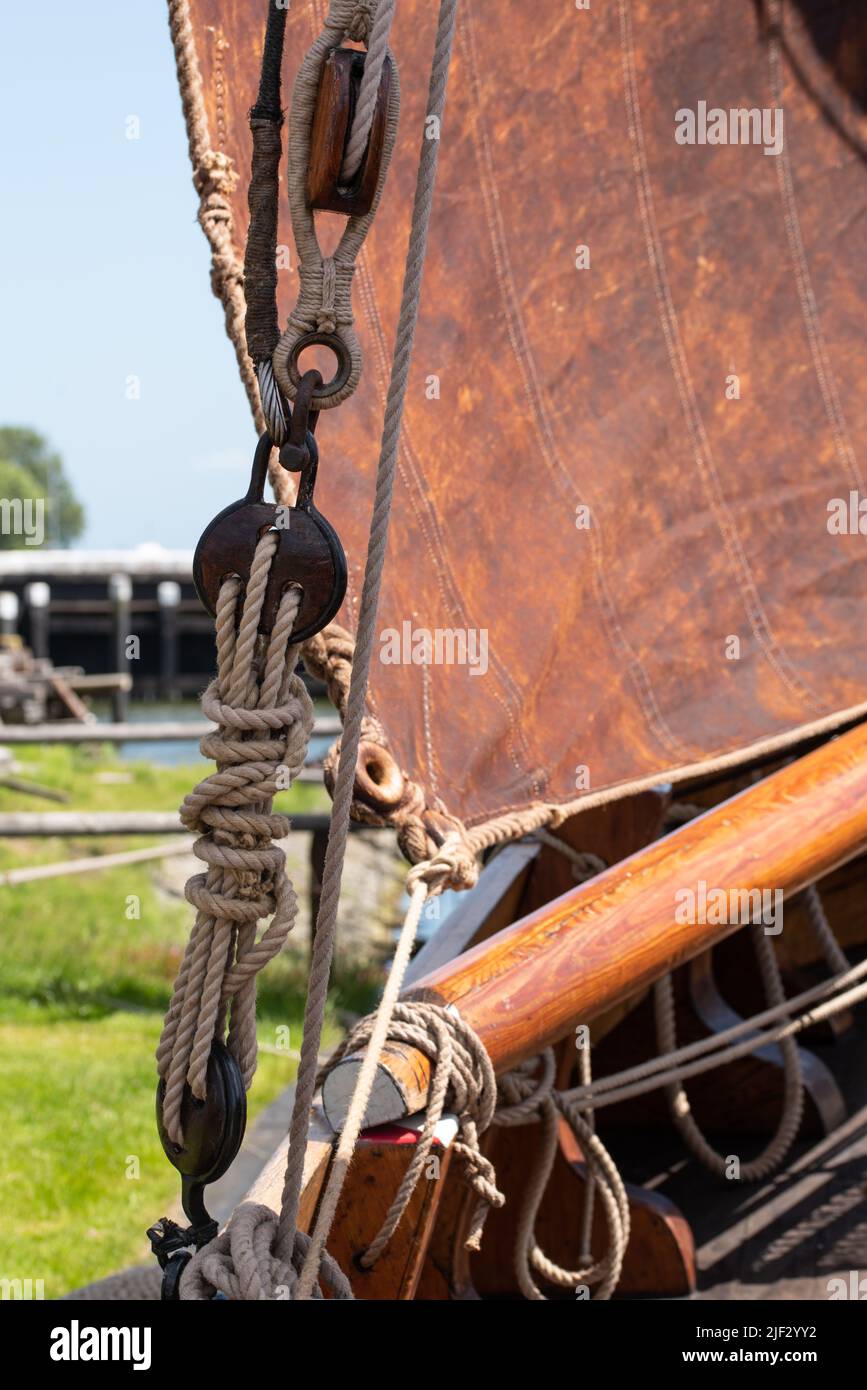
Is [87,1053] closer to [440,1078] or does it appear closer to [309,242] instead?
[440,1078]

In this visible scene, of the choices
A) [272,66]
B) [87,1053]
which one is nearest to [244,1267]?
[272,66]

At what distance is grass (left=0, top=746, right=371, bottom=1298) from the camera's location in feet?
10.3

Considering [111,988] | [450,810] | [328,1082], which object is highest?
[450,810]

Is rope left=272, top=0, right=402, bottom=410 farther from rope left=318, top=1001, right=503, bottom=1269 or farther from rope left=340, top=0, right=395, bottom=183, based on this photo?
rope left=318, top=1001, right=503, bottom=1269

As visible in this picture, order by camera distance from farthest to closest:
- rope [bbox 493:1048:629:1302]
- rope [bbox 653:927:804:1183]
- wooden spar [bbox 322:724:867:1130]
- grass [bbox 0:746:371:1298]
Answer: grass [bbox 0:746:371:1298] → rope [bbox 653:927:804:1183] → rope [bbox 493:1048:629:1302] → wooden spar [bbox 322:724:867:1130]

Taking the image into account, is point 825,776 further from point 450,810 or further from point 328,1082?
point 328,1082

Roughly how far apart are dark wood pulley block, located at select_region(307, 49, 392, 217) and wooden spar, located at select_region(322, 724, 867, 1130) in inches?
30.0

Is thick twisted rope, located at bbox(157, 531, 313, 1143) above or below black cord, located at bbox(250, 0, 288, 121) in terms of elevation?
below

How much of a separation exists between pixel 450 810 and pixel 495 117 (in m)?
1.10

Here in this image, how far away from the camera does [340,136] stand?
0.89 metres

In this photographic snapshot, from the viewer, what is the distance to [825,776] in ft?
6.15

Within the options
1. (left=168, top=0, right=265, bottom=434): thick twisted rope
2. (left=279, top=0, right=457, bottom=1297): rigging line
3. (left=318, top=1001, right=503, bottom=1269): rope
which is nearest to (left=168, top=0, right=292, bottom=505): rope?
(left=168, top=0, right=265, bottom=434): thick twisted rope

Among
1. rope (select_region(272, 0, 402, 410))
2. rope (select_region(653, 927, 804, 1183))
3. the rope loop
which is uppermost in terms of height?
rope (select_region(272, 0, 402, 410))
